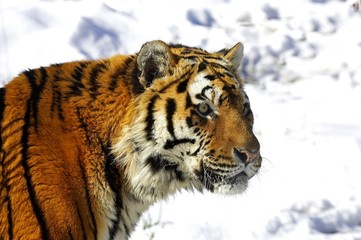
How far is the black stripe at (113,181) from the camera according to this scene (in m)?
2.93

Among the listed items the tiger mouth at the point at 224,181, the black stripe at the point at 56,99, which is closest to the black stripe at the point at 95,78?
the black stripe at the point at 56,99

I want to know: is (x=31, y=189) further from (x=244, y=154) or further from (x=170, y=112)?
(x=244, y=154)

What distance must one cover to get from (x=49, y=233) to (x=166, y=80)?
67 cm

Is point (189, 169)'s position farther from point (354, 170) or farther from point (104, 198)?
point (354, 170)

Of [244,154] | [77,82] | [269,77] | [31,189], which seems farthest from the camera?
[269,77]

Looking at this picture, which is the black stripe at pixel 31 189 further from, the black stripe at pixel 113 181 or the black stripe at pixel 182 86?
the black stripe at pixel 182 86

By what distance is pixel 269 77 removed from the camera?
650 cm

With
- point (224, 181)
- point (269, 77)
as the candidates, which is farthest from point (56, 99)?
point (269, 77)

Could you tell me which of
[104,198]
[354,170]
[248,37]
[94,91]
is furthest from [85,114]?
[248,37]

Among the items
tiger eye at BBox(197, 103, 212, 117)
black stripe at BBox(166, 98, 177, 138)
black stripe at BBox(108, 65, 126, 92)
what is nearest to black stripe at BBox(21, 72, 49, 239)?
black stripe at BBox(108, 65, 126, 92)

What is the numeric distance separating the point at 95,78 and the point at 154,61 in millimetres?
231

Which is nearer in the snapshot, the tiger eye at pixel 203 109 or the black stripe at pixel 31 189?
the black stripe at pixel 31 189

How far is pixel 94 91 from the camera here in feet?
9.85

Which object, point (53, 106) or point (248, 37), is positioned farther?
point (248, 37)
